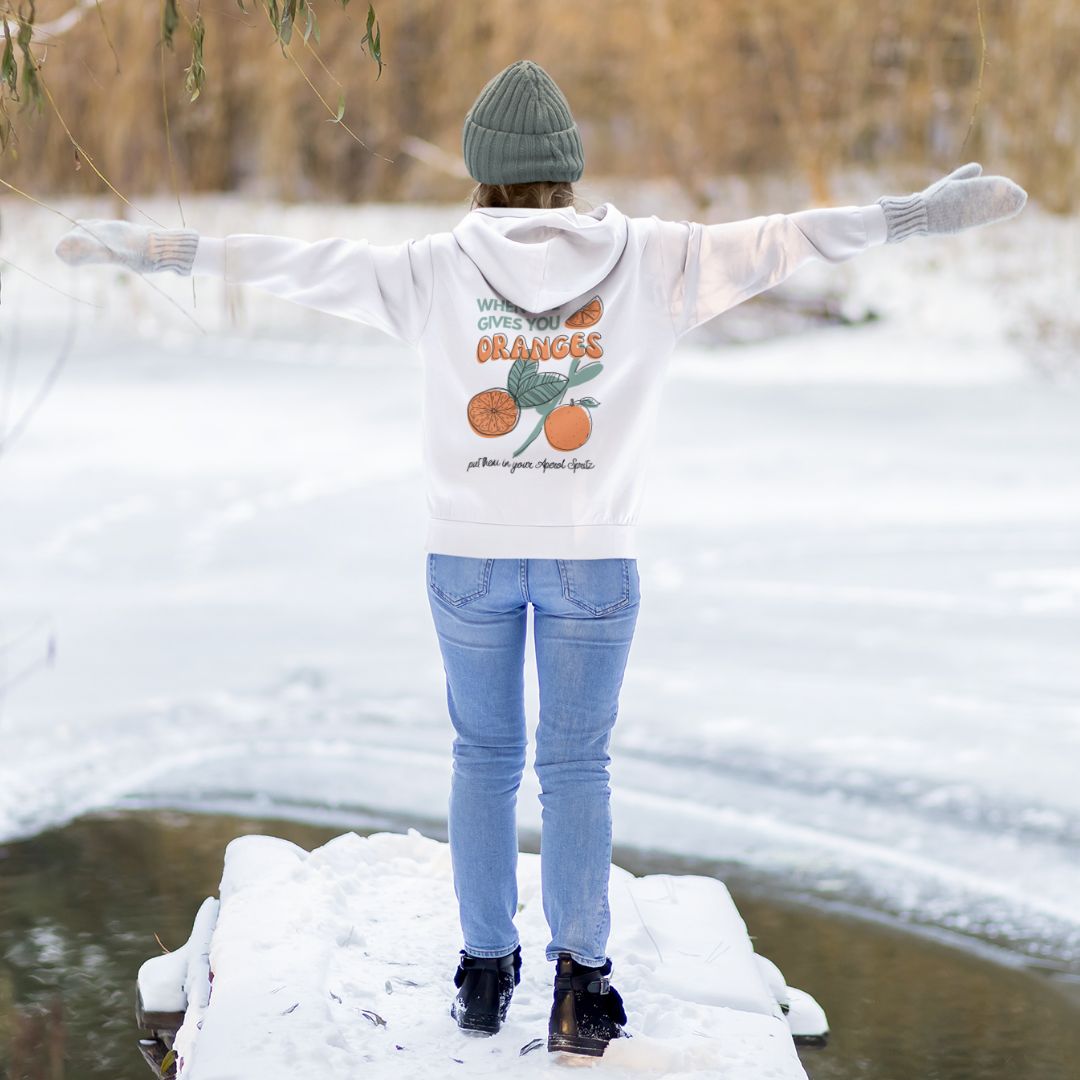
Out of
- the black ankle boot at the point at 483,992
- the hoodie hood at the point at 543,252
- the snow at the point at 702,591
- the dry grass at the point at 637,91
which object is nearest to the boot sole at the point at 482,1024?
the black ankle boot at the point at 483,992

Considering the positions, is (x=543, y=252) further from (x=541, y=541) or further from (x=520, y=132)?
(x=541, y=541)

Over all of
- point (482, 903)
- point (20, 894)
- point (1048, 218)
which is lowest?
point (20, 894)

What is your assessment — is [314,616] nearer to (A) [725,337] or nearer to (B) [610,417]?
(B) [610,417]

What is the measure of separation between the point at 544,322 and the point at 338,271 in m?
0.26

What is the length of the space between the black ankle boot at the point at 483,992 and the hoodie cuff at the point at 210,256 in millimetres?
917

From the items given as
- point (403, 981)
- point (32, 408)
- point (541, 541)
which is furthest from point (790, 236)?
point (32, 408)

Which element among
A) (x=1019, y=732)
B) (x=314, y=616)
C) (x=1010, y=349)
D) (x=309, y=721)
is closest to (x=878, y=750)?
(x=1019, y=732)

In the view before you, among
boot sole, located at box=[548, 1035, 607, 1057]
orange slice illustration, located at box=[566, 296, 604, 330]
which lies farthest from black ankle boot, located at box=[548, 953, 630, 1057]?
orange slice illustration, located at box=[566, 296, 604, 330]

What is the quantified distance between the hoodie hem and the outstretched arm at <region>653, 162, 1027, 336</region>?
0.29 m

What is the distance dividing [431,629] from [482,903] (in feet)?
9.06

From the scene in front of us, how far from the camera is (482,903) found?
188 cm

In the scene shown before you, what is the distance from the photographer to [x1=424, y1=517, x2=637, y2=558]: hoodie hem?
69.0 inches

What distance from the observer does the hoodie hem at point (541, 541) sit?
1753 mm

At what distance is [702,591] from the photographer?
16.3 feet
